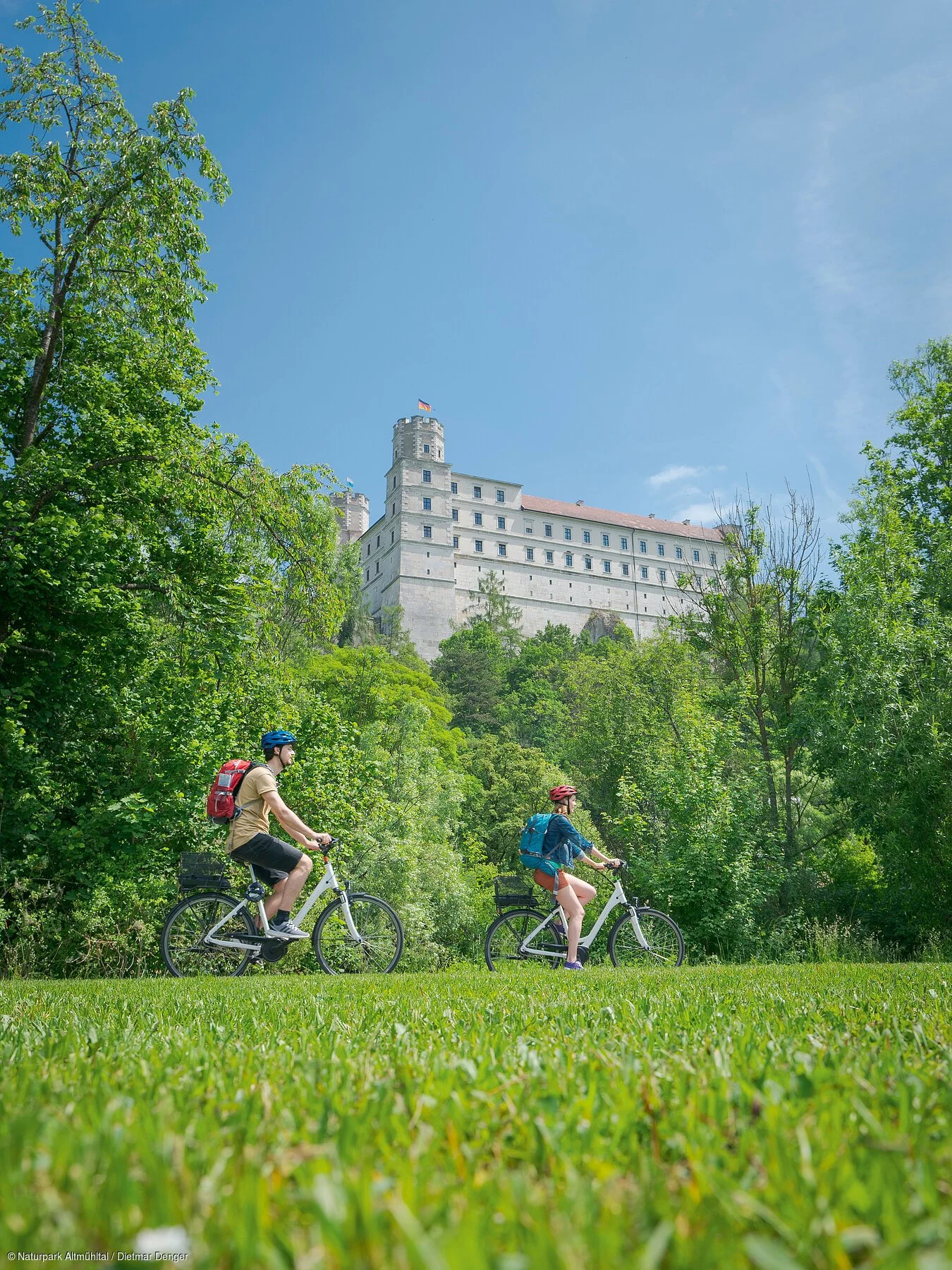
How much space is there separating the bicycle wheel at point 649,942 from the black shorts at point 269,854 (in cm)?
423

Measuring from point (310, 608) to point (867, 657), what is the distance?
13033 millimetres

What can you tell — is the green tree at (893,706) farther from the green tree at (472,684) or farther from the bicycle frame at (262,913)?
the green tree at (472,684)

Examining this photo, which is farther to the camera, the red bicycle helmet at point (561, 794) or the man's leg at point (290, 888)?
the red bicycle helmet at point (561, 794)

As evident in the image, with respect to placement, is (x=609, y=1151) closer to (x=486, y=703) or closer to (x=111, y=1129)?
(x=111, y=1129)

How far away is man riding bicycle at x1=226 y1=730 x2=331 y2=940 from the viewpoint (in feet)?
26.2

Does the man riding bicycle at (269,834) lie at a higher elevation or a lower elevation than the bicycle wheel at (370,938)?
higher

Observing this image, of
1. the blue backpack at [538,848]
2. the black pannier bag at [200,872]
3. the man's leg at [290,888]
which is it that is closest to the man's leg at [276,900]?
the man's leg at [290,888]

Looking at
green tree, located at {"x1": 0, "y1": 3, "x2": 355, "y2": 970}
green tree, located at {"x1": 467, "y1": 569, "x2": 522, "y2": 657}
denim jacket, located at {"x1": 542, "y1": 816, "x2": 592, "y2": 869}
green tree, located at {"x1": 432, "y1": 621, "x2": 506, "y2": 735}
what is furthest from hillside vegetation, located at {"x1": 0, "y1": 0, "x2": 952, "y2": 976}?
green tree, located at {"x1": 467, "y1": 569, "x2": 522, "y2": 657}

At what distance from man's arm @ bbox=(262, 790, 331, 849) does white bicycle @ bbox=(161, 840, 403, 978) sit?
217 mm

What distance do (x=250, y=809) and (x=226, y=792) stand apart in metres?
0.30

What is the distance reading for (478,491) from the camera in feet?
375

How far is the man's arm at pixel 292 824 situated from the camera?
787cm

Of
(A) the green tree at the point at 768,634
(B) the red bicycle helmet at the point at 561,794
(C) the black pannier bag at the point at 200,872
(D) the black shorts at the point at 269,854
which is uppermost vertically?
(A) the green tree at the point at 768,634

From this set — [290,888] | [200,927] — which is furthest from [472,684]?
[290,888]
